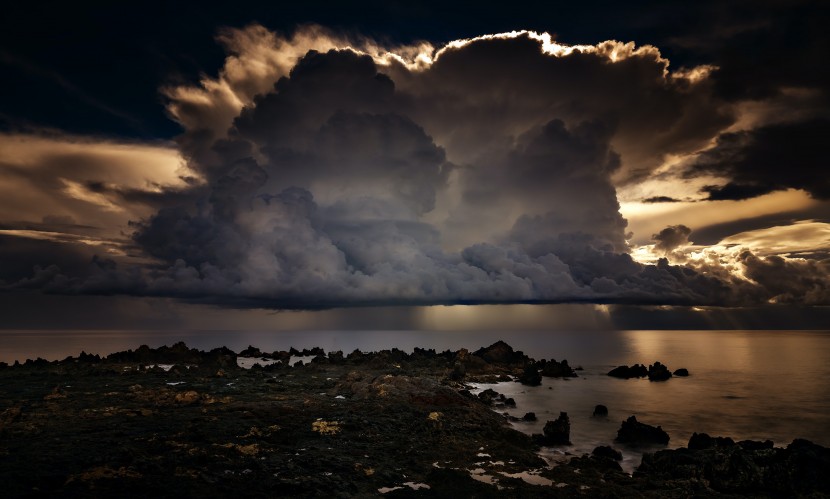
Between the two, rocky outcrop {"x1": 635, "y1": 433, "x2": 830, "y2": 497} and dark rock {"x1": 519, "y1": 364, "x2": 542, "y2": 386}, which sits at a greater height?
rocky outcrop {"x1": 635, "y1": 433, "x2": 830, "y2": 497}

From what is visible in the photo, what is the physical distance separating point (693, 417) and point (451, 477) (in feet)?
137

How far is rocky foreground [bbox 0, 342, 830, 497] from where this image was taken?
18516 mm

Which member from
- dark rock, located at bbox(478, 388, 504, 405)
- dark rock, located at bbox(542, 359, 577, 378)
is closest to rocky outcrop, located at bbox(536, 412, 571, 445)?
dark rock, located at bbox(478, 388, 504, 405)

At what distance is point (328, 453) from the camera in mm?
23109

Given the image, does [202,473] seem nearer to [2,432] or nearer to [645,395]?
[2,432]

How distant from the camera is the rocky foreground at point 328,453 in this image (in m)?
18.5

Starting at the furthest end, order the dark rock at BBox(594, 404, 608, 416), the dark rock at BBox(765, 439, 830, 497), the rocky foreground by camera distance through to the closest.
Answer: the dark rock at BBox(594, 404, 608, 416) < the dark rock at BBox(765, 439, 830, 497) < the rocky foreground

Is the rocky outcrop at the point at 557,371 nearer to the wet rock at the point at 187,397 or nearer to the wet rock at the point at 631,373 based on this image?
the wet rock at the point at 631,373

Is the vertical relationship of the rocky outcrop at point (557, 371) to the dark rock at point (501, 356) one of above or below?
below

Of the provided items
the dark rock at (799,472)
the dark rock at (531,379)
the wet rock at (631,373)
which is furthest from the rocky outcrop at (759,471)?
the wet rock at (631,373)

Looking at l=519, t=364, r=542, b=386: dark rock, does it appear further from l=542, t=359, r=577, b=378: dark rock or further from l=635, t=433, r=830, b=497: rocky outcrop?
l=635, t=433, r=830, b=497: rocky outcrop

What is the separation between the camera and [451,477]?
2077 centimetres

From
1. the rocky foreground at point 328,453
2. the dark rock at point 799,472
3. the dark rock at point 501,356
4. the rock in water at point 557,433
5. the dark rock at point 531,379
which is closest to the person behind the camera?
the rocky foreground at point 328,453

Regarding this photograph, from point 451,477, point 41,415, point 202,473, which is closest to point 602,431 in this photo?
point 451,477
